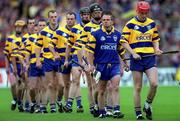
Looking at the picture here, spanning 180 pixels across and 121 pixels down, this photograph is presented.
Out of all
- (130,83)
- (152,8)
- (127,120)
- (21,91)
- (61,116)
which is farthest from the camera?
(152,8)

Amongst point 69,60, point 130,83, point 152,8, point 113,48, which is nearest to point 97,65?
point 113,48

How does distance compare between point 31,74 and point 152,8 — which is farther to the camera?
point 152,8

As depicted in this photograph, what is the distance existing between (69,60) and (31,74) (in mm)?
1310

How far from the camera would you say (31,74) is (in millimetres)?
24031

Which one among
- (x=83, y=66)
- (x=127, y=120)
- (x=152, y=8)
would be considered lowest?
(x=127, y=120)

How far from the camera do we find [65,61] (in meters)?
23.2

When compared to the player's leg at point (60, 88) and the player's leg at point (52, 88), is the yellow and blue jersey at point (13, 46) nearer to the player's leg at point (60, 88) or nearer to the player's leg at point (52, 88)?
the player's leg at point (52, 88)

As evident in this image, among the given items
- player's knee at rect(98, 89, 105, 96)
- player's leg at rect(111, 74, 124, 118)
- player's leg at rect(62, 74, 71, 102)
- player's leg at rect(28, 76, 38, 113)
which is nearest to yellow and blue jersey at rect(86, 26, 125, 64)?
player's leg at rect(111, 74, 124, 118)

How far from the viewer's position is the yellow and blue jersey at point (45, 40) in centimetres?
2364

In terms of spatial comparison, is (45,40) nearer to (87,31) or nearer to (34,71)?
(34,71)

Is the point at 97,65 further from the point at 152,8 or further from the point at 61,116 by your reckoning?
the point at 152,8

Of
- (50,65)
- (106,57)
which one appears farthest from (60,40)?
(106,57)

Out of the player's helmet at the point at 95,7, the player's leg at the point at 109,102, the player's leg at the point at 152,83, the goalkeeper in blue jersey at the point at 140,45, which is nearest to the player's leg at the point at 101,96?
the player's leg at the point at 109,102

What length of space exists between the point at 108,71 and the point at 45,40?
363 cm
